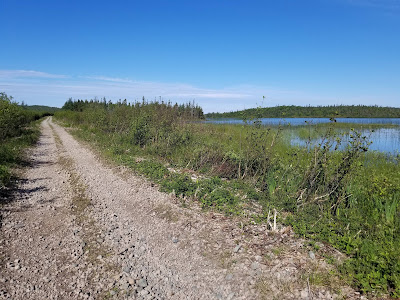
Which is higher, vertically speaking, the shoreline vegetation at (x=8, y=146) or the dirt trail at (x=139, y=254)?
the shoreline vegetation at (x=8, y=146)

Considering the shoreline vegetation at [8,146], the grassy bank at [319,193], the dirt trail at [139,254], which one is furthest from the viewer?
the shoreline vegetation at [8,146]

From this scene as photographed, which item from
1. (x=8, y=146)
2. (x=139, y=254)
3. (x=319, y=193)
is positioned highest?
(x=8, y=146)

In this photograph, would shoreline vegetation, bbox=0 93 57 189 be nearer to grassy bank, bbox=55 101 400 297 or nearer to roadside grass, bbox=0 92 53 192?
roadside grass, bbox=0 92 53 192

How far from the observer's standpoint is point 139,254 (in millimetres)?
4277

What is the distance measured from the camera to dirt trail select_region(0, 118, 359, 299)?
3.42 m

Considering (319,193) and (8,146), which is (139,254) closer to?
(319,193)

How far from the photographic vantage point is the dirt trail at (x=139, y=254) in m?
3.42

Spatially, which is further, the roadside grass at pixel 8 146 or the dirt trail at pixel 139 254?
the roadside grass at pixel 8 146

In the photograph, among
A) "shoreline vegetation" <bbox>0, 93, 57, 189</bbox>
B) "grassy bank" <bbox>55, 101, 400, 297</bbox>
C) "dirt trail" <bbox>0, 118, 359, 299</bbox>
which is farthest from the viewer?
"shoreline vegetation" <bbox>0, 93, 57, 189</bbox>

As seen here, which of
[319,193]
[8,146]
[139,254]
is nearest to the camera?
[139,254]

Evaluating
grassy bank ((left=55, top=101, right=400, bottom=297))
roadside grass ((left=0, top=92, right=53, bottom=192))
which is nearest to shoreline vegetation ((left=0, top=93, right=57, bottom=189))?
roadside grass ((left=0, top=92, right=53, bottom=192))

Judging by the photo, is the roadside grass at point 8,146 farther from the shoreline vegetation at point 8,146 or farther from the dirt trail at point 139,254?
the dirt trail at point 139,254

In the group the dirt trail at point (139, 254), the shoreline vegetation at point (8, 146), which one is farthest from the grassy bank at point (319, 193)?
the shoreline vegetation at point (8, 146)

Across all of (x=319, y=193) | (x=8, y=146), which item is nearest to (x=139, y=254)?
(x=319, y=193)
